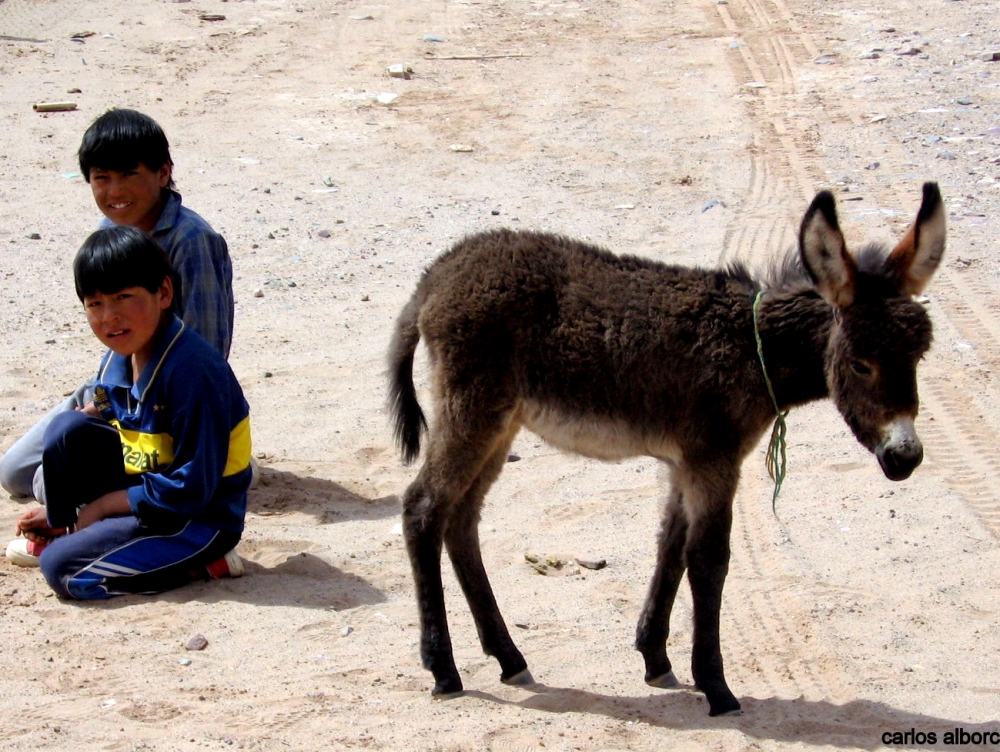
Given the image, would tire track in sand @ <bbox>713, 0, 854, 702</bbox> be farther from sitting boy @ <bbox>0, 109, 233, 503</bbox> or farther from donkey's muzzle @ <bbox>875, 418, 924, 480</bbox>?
sitting boy @ <bbox>0, 109, 233, 503</bbox>

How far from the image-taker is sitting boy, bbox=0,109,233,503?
533cm

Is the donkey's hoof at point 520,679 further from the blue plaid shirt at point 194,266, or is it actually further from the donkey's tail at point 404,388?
the blue plaid shirt at point 194,266

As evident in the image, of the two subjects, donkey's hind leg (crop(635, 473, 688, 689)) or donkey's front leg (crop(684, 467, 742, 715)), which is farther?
donkey's hind leg (crop(635, 473, 688, 689))

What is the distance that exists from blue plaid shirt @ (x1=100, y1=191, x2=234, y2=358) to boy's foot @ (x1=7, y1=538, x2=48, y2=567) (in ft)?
3.87

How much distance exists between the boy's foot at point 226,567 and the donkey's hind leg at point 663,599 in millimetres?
1746

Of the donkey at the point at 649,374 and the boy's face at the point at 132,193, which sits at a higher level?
the boy's face at the point at 132,193

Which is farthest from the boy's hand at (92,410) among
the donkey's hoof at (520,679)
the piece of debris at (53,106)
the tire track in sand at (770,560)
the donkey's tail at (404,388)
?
the piece of debris at (53,106)

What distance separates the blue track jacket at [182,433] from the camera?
478 cm

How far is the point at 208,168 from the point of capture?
435 inches

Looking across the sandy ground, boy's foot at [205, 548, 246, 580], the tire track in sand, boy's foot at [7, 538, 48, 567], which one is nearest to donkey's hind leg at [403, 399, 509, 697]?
the sandy ground

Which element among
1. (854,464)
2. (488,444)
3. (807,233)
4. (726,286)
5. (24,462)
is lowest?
(854,464)

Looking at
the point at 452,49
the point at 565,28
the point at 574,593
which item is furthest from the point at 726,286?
the point at 565,28

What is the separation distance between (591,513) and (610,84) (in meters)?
8.63

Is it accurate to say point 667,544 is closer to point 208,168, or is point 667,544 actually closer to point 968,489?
point 968,489
